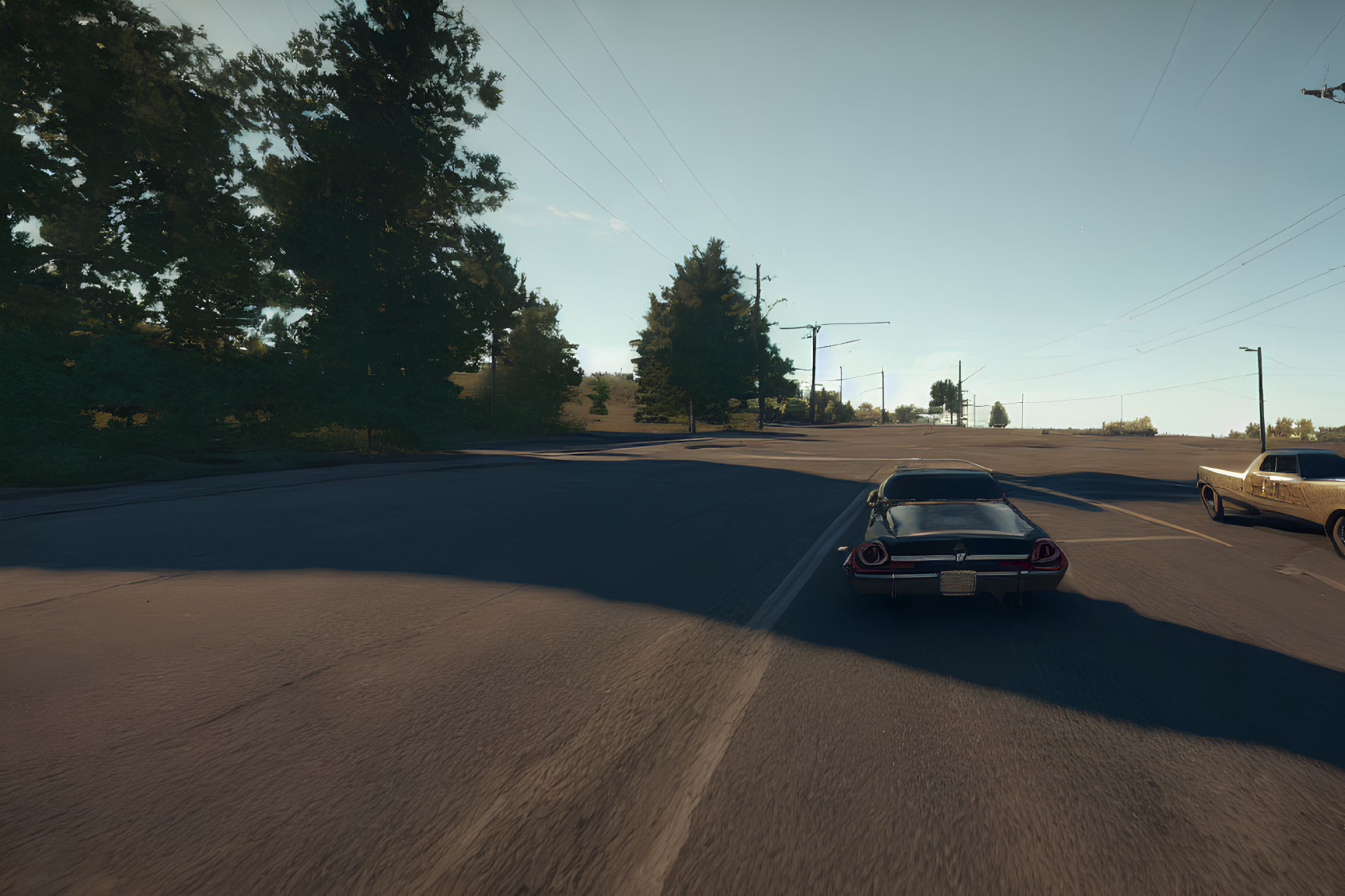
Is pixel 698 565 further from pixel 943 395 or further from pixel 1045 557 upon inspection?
pixel 943 395

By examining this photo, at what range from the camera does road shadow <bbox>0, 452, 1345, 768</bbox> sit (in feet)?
13.9

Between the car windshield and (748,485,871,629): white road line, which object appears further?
the car windshield

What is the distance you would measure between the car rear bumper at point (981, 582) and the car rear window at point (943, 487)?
5.43 ft

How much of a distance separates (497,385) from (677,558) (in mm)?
44059

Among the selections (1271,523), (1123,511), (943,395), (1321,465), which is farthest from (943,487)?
(943,395)

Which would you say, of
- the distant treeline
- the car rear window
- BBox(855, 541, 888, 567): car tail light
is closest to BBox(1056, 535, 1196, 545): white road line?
the car rear window

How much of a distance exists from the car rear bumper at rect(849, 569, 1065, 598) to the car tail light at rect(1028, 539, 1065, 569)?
0.05m

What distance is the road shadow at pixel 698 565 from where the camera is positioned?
4.23 metres

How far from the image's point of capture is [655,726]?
3.75 m

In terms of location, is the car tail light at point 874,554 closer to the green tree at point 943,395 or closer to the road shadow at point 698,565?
the road shadow at point 698,565

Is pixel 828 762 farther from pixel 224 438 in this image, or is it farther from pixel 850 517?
pixel 224 438

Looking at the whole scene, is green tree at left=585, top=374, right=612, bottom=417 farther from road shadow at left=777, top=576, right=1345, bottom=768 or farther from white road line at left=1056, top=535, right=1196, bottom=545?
road shadow at left=777, top=576, right=1345, bottom=768

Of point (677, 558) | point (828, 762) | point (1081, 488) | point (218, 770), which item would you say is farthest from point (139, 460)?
point (1081, 488)

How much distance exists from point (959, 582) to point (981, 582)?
20cm
